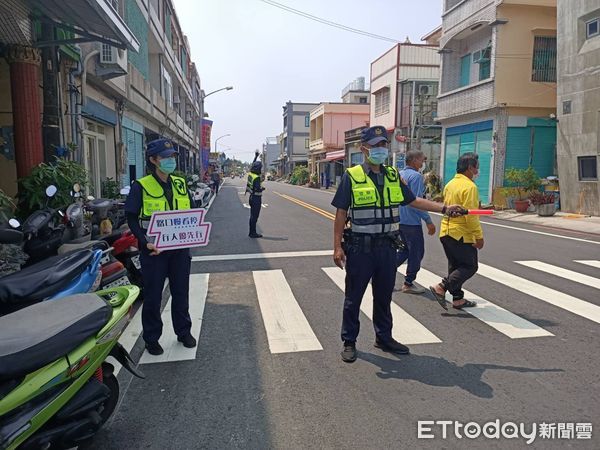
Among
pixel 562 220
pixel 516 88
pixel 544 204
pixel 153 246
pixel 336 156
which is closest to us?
pixel 153 246

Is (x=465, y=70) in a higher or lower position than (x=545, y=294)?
higher

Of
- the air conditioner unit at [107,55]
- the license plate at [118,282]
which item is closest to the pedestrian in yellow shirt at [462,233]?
the license plate at [118,282]

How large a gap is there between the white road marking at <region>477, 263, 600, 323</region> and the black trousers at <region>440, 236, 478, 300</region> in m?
1.27

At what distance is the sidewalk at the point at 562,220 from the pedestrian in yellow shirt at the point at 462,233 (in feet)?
30.3

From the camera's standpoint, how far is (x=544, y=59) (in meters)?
20.2

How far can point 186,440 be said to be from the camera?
2.97m

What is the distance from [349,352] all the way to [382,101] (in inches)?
1320

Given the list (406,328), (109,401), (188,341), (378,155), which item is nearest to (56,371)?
(109,401)

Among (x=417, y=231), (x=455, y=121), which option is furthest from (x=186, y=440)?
(x=455, y=121)

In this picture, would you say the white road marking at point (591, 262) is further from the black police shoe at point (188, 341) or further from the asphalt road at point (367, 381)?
the black police shoe at point (188, 341)

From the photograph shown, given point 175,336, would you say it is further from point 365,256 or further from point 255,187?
point 255,187

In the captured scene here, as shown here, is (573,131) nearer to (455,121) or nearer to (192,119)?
(455,121)

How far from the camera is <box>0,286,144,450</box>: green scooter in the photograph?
93.7 inches

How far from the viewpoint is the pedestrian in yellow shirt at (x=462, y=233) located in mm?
5234
